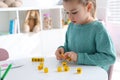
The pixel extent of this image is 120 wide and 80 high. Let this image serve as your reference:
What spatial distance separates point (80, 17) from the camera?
1036 millimetres

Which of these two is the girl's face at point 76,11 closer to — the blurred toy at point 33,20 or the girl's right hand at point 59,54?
the girl's right hand at point 59,54

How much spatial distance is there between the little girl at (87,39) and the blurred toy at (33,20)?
146cm

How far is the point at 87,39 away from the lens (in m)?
1.05

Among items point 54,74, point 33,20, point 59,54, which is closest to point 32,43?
Answer: point 33,20

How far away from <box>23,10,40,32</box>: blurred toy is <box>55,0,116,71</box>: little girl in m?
1.46

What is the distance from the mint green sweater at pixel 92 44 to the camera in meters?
0.93

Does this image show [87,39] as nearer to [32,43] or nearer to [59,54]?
[59,54]

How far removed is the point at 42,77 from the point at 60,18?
2.12 metres

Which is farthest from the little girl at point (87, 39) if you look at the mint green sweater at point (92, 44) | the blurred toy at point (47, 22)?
the blurred toy at point (47, 22)

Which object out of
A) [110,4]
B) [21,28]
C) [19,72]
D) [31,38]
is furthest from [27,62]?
[110,4]

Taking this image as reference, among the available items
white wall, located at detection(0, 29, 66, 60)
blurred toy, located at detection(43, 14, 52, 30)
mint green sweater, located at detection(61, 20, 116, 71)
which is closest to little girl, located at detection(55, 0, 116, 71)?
mint green sweater, located at detection(61, 20, 116, 71)

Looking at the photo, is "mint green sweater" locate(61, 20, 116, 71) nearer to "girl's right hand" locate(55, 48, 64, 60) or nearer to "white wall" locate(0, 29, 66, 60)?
"girl's right hand" locate(55, 48, 64, 60)

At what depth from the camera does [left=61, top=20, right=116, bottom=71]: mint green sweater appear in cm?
93

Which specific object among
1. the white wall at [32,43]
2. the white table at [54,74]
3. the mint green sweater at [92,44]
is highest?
the mint green sweater at [92,44]
